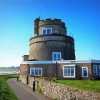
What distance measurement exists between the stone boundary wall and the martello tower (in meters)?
23.0

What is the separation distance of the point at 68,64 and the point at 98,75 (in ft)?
20.4

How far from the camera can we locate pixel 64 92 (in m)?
17.3

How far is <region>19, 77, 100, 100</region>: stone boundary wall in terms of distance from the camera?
1324cm

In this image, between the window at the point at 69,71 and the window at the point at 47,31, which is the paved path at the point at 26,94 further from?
the window at the point at 47,31

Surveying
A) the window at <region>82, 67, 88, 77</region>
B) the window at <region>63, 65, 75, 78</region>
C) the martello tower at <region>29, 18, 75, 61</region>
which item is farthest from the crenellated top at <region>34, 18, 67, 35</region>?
the window at <region>82, 67, 88, 77</region>

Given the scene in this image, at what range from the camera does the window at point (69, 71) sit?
42.7 metres

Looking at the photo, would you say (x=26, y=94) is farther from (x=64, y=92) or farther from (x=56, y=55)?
(x=56, y=55)

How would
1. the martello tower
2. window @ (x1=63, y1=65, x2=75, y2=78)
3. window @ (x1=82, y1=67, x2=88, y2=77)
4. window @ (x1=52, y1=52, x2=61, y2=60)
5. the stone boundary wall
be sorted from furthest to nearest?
the martello tower → window @ (x1=52, y1=52, x2=61, y2=60) → window @ (x1=63, y1=65, x2=75, y2=78) → window @ (x1=82, y1=67, x2=88, y2=77) → the stone boundary wall

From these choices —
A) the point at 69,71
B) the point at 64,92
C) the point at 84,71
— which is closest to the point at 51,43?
the point at 69,71

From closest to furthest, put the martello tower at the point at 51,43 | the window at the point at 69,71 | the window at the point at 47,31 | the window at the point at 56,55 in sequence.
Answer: the window at the point at 69,71 < the window at the point at 56,55 < the martello tower at the point at 51,43 < the window at the point at 47,31

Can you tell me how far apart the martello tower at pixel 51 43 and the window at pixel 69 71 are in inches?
220

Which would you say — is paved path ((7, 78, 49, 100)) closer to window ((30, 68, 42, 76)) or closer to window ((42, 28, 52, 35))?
window ((30, 68, 42, 76))

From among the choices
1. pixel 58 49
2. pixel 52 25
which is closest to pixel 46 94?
pixel 58 49

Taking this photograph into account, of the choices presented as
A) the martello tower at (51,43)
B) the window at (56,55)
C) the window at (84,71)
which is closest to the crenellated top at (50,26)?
the martello tower at (51,43)
